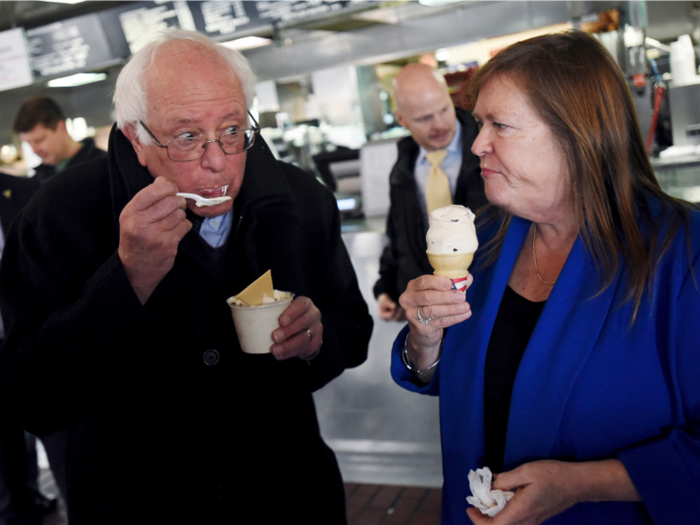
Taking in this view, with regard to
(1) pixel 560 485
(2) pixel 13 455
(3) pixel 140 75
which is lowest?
(2) pixel 13 455

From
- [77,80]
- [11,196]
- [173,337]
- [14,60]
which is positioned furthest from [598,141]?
[77,80]

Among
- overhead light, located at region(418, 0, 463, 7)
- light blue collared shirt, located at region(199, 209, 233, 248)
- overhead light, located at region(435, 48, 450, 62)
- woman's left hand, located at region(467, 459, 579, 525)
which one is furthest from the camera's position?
overhead light, located at region(435, 48, 450, 62)

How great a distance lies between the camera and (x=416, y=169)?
359 cm

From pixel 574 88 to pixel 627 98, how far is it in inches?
5.7

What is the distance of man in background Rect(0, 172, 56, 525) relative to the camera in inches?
132

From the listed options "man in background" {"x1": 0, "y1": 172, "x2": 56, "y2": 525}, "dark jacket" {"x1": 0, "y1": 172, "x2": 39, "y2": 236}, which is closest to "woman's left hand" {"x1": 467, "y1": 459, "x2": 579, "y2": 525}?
"man in background" {"x1": 0, "y1": 172, "x2": 56, "y2": 525}

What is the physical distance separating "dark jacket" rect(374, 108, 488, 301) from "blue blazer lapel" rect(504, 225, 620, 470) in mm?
1828

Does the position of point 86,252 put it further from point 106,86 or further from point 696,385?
point 106,86

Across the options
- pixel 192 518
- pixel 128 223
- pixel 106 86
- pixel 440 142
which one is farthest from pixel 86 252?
pixel 106 86

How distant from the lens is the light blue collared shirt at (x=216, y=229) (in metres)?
1.74

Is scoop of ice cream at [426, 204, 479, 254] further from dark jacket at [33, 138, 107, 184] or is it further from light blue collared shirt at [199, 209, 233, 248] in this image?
dark jacket at [33, 138, 107, 184]

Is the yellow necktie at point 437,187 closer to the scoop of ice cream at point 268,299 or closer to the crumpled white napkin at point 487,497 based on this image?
the scoop of ice cream at point 268,299

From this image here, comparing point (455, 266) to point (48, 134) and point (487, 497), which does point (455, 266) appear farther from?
point (48, 134)

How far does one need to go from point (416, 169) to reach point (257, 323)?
227cm
